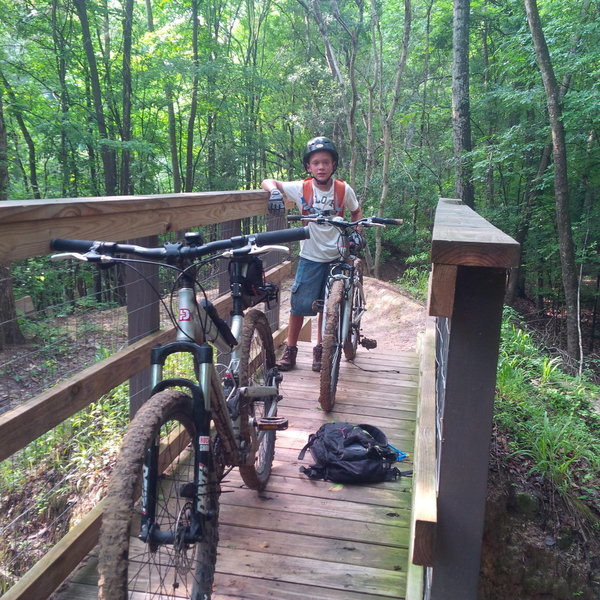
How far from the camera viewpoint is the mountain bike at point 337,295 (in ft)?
12.0

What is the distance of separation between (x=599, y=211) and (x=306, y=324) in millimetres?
8034

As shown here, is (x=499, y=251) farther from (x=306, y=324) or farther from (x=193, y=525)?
(x=306, y=324)

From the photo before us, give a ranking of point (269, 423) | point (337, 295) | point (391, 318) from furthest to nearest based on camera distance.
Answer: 1. point (391, 318)
2. point (337, 295)
3. point (269, 423)

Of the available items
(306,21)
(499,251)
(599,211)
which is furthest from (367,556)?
(306,21)

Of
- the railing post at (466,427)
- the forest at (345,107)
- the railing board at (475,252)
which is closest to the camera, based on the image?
the railing board at (475,252)

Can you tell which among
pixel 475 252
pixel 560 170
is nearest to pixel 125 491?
pixel 475 252

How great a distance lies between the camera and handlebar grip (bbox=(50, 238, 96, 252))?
5.55 ft

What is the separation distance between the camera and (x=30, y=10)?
38.5 ft

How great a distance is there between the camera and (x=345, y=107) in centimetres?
1312

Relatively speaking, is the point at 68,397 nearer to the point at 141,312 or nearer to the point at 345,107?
the point at 141,312

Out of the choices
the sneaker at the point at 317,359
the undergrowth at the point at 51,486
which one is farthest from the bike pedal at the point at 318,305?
the undergrowth at the point at 51,486

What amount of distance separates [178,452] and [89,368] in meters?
0.48

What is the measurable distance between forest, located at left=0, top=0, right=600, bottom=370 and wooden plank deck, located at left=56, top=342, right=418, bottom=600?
7.28m

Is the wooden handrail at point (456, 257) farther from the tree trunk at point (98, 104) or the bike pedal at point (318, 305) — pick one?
the tree trunk at point (98, 104)
